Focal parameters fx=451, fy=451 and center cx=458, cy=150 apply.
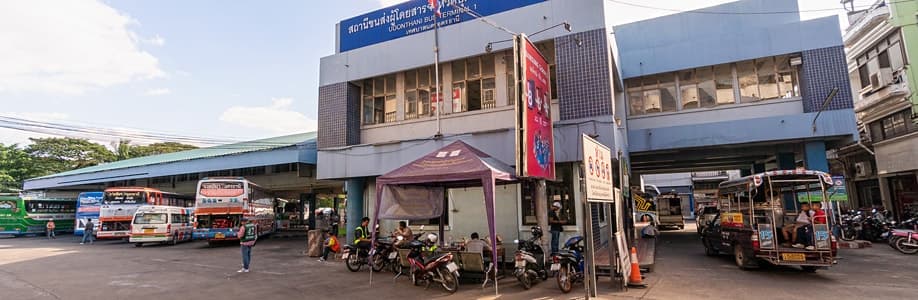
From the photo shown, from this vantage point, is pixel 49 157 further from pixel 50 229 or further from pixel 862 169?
pixel 862 169

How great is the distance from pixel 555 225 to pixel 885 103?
2024cm

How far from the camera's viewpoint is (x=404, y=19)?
14.8 meters

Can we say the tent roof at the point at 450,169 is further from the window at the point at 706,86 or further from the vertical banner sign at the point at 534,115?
the window at the point at 706,86

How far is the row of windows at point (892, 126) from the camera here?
19.7 meters

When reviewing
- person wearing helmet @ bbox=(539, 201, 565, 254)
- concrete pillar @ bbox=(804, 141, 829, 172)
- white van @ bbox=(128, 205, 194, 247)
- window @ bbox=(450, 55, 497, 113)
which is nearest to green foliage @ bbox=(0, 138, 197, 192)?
white van @ bbox=(128, 205, 194, 247)

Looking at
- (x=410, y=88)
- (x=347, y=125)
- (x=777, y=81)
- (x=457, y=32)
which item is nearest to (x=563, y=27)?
→ (x=457, y=32)

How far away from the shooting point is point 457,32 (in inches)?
526

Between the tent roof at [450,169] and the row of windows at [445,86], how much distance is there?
11.5 feet

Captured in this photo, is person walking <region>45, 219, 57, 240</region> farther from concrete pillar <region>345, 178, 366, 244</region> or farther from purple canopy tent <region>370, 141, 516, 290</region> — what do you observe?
purple canopy tent <region>370, 141, 516, 290</region>

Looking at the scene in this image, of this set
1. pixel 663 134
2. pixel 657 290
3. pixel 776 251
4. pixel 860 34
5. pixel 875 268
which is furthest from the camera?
pixel 860 34

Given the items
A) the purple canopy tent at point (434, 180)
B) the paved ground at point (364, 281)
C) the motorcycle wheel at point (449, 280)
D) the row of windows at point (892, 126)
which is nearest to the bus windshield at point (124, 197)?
the paved ground at point (364, 281)

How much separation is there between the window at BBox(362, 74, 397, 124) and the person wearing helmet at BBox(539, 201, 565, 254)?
616 centimetres

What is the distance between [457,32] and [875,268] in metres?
11.9

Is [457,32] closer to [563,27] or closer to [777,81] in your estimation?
[563,27]
